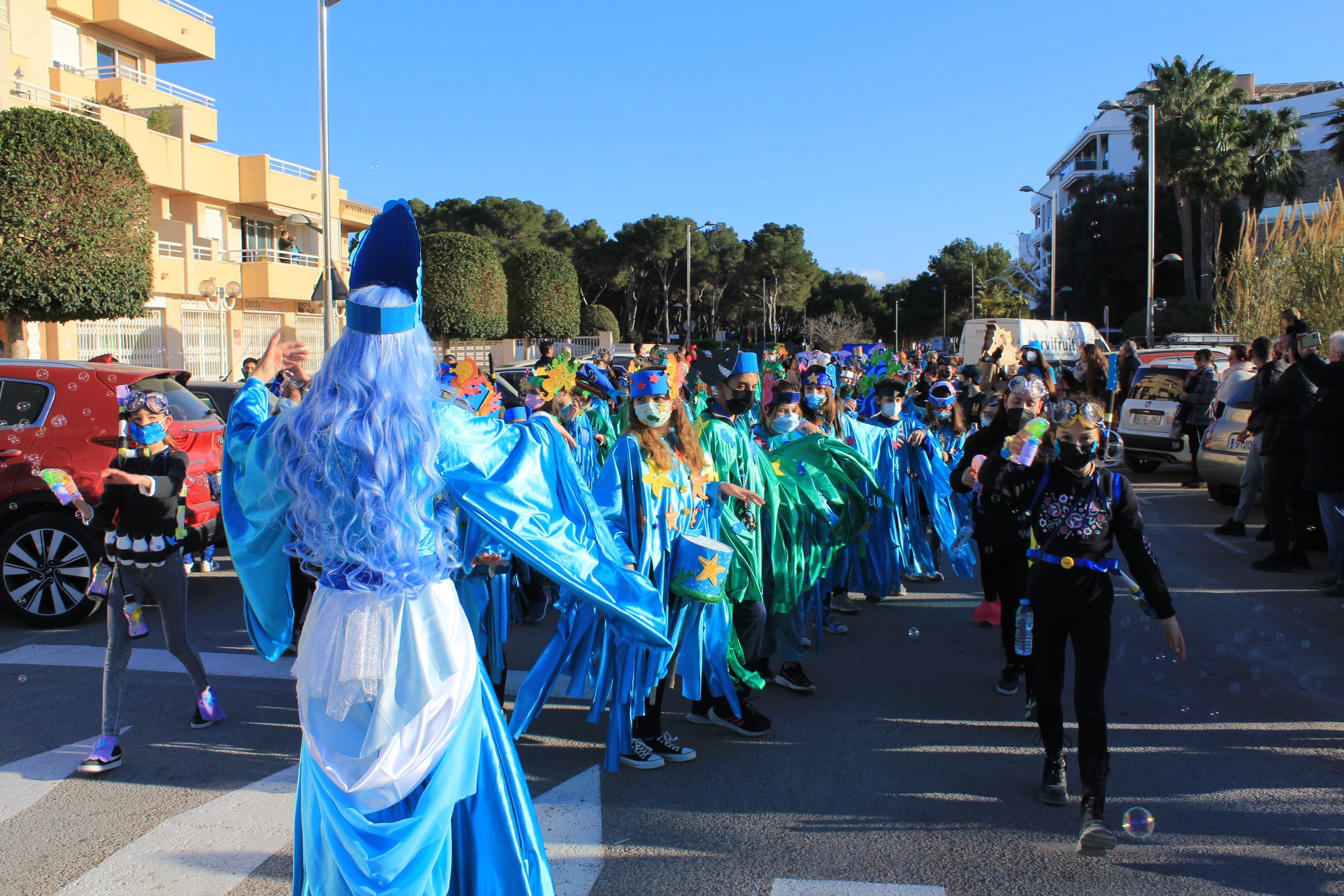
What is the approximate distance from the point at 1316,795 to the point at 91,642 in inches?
271

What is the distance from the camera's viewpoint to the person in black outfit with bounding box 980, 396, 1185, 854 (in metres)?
3.68

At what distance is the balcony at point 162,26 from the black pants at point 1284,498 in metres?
29.8

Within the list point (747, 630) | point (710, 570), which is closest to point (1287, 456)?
point (747, 630)

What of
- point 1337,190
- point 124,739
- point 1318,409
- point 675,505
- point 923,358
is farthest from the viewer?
point 923,358

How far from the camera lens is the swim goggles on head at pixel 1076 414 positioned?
3.71 meters

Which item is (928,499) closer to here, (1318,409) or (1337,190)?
(1318,409)

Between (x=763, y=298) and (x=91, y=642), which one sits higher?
(x=763, y=298)

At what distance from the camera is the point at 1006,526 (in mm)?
5145

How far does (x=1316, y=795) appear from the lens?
13.0ft

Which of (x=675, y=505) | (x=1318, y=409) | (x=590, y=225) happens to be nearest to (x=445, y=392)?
(x=675, y=505)

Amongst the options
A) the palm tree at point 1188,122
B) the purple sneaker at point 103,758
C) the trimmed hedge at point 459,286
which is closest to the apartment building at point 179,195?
the trimmed hedge at point 459,286

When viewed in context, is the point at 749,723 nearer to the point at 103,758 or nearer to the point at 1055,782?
the point at 1055,782

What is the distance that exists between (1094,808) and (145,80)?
33197 mm

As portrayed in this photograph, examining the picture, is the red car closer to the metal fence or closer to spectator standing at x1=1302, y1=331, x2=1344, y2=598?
Answer: spectator standing at x1=1302, y1=331, x2=1344, y2=598
